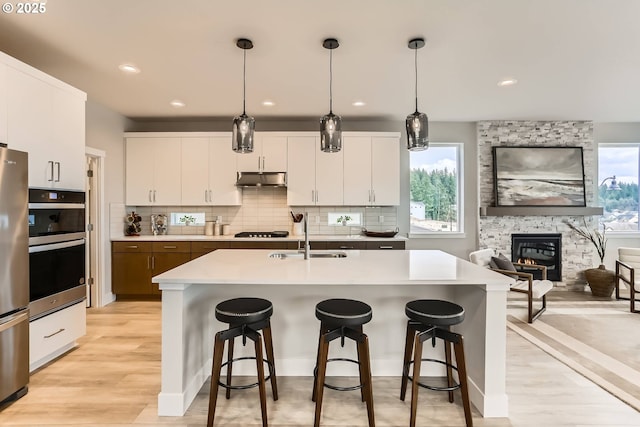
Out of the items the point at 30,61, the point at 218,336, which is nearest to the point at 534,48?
the point at 218,336

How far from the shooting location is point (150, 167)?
4.76 meters

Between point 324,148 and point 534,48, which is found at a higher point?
point 534,48

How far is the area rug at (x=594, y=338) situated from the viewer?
8.05 feet

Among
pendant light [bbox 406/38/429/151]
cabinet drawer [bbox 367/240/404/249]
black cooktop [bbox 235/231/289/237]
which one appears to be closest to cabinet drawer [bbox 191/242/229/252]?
black cooktop [bbox 235/231/289/237]

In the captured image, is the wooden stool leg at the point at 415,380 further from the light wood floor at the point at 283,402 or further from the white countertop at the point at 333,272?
the white countertop at the point at 333,272

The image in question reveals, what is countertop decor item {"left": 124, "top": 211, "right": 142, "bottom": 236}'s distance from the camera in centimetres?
471

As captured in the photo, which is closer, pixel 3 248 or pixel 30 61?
Result: pixel 3 248

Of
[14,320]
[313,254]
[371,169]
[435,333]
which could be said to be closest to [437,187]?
[371,169]

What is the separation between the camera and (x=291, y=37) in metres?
2.56

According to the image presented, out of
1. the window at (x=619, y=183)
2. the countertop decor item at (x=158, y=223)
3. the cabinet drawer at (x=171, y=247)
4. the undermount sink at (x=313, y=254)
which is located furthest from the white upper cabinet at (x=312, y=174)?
the window at (x=619, y=183)

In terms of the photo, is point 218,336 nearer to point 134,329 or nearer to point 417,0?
point 134,329

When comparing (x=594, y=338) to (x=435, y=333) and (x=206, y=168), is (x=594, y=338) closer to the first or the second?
(x=435, y=333)

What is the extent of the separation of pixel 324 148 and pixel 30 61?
9.36 feet

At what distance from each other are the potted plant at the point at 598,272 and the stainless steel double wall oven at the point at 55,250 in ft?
21.0
